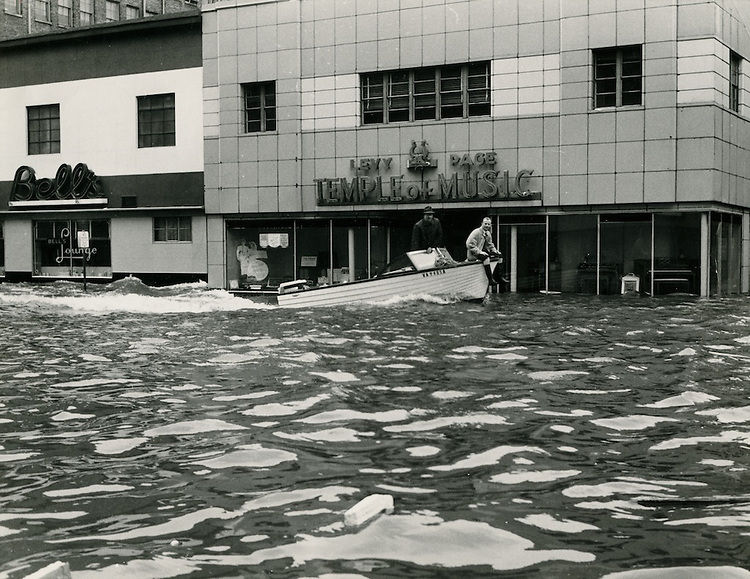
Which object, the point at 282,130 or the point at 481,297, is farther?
the point at 282,130

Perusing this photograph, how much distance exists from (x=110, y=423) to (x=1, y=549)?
3.17 m

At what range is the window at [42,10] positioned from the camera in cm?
5022

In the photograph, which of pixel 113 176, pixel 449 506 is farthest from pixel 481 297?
pixel 449 506

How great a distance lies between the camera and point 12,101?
33938mm

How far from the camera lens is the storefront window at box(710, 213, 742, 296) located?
25156 mm

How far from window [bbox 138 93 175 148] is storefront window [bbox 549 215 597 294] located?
12792mm

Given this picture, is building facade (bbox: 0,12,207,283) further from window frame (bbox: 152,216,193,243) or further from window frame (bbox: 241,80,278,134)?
window frame (bbox: 241,80,278,134)

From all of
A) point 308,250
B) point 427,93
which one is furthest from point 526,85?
point 308,250

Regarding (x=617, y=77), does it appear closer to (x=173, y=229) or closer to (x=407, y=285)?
(x=407, y=285)

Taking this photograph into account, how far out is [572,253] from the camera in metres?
26.0

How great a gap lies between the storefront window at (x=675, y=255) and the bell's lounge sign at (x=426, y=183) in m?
3.34

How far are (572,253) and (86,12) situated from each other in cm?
3814

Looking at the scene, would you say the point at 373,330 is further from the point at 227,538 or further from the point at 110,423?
the point at 227,538

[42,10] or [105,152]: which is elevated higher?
[42,10]
